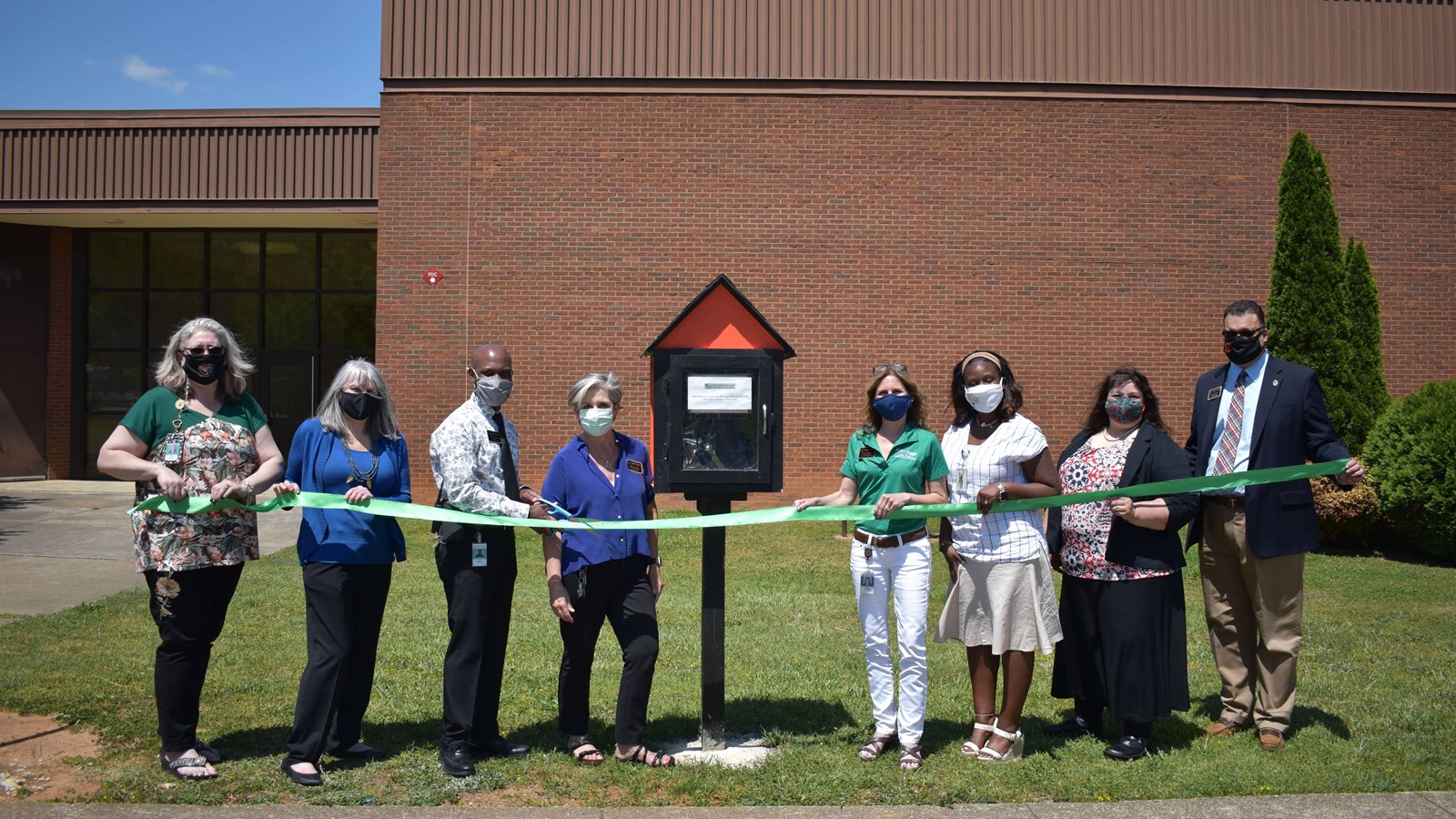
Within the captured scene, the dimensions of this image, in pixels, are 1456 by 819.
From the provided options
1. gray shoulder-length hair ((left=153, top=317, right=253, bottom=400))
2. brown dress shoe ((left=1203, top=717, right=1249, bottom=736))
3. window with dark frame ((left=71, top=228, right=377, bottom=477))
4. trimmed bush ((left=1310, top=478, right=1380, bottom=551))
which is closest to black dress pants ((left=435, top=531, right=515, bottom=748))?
gray shoulder-length hair ((left=153, top=317, right=253, bottom=400))

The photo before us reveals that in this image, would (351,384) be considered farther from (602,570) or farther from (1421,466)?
(1421,466)

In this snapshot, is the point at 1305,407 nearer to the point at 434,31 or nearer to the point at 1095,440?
the point at 1095,440

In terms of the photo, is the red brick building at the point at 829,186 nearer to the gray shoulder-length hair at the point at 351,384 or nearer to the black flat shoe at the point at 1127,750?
the black flat shoe at the point at 1127,750

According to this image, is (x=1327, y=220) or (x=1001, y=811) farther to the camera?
(x=1327, y=220)

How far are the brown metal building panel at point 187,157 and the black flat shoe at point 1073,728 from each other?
→ 48.3ft

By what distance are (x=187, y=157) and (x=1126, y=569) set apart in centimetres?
1671

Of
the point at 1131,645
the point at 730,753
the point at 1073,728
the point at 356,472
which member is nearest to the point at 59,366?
the point at 356,472

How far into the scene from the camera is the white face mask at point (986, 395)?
526 centimetres

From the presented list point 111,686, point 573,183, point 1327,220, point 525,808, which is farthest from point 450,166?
point 525,808

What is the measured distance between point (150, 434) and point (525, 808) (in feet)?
7.36

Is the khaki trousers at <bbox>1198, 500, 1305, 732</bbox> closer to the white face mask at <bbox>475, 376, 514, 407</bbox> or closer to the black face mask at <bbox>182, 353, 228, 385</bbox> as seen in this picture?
the white face mask at <bbox>475, 376, 514, 407</bbox>

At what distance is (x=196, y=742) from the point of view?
5324 millimetres

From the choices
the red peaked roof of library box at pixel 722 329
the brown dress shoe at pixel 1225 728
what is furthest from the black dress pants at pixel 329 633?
the brown dress shoe at pixel 1225 728

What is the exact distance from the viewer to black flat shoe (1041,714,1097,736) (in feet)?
19.2
